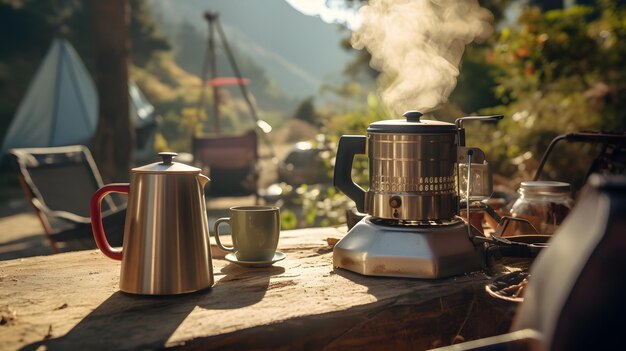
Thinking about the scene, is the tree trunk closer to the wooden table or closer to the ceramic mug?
the wooden table

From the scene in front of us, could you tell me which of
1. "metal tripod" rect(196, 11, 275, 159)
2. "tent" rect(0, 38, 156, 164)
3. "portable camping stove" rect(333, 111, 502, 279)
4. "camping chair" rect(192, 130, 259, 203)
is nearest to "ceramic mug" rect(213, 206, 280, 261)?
"portable camping stove" rect(333, 111, 502, 279)

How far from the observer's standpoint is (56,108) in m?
10.8

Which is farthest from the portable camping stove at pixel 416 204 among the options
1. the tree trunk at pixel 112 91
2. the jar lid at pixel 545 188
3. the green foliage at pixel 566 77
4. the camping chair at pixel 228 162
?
the camping chair at pixel 228 162

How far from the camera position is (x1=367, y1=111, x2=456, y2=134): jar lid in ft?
5.14

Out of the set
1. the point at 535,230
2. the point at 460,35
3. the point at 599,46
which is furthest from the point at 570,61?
the point at 535,230

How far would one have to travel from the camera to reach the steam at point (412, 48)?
2.01 meters

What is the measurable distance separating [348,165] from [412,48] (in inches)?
20.2

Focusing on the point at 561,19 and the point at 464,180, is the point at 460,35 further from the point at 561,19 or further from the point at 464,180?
the point at 561,19

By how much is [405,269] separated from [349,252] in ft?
0.53

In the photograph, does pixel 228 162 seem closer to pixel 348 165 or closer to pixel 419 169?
pixel 348 165

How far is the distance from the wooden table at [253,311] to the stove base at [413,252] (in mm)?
29

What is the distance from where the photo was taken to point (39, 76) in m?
11.0

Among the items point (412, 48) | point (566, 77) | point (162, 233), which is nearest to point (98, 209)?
point (162, 233)

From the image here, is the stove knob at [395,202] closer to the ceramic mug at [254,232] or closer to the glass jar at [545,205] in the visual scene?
the ceramic mug at [254,232]
